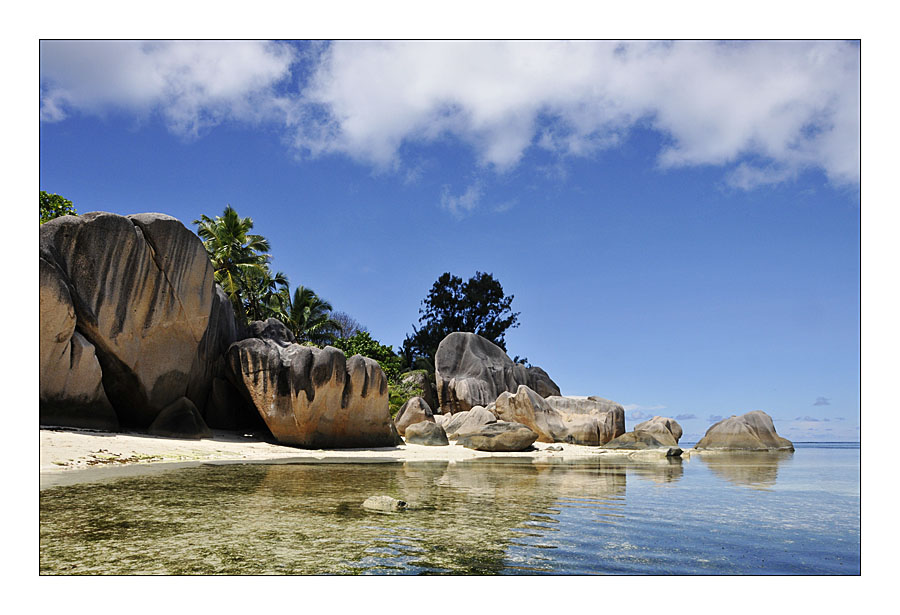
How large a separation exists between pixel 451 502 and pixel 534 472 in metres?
5.22

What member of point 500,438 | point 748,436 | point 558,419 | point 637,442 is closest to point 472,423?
point 500,438

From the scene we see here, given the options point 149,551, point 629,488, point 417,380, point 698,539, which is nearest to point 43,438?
point 149,551

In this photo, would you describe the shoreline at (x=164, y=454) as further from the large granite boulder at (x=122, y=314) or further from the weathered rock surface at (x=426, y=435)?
the large granite boulder at (x=122, y=314)

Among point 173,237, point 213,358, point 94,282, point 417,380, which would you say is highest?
point 173,237

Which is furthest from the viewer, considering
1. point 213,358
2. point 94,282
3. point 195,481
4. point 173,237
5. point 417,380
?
point 417,380

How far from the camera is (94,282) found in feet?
45.0

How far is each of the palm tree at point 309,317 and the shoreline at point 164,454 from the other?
17840 millimetres

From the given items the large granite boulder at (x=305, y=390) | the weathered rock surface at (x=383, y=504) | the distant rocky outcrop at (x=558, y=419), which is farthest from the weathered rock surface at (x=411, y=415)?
the weathered rock surface at (x=383, y=504)

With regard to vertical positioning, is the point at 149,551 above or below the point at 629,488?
above

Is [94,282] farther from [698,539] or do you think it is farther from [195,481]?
[698,539]

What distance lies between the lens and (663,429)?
79.1 ft

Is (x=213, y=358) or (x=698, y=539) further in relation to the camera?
(x=213, y=358)

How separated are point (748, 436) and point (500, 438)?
12737 mm

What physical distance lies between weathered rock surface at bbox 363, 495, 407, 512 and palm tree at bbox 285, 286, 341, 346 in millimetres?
28707
